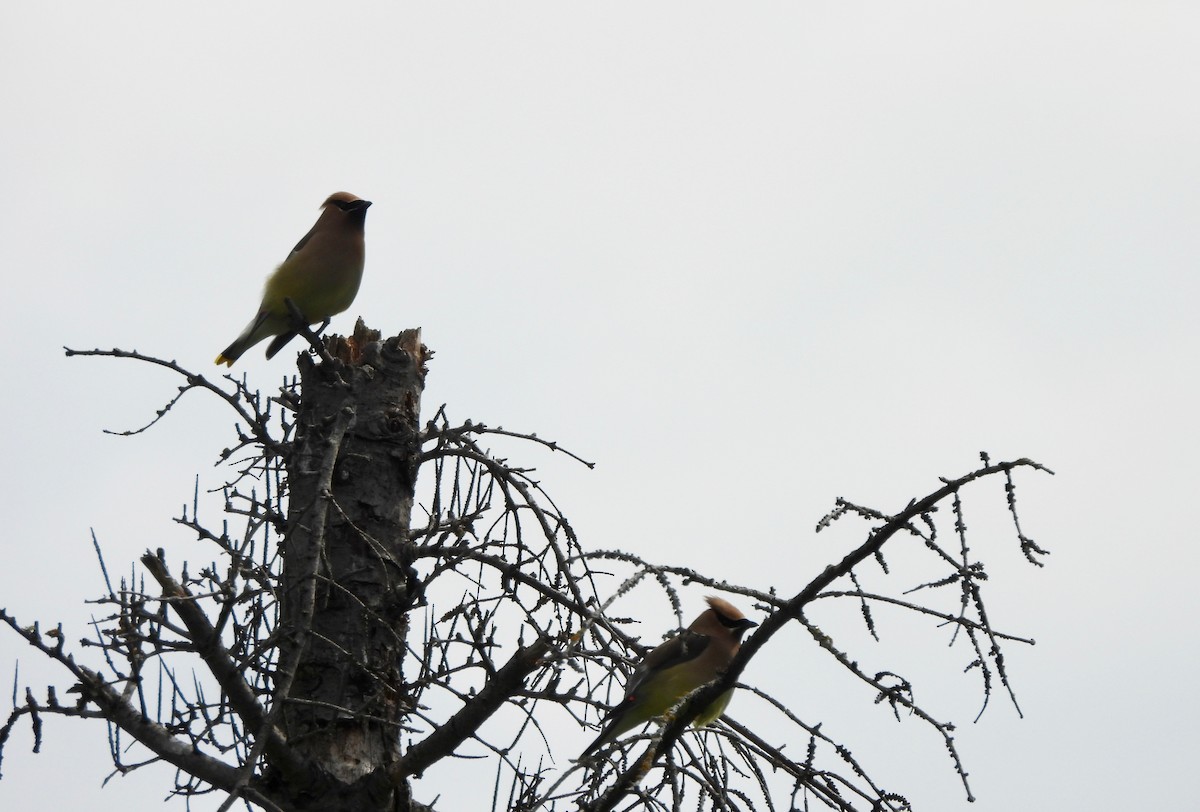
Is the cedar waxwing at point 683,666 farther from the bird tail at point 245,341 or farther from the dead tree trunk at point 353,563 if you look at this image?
the bird tail at point 245,341

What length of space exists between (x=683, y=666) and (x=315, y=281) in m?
2.91

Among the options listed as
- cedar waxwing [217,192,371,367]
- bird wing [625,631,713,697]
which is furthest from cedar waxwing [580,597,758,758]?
cedar waxwing [217,192,371,367]

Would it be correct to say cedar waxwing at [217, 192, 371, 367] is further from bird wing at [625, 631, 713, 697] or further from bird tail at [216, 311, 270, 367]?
bird wing at [625, 631, 713, 697]

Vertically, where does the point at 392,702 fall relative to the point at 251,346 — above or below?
below

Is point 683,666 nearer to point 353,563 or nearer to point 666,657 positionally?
point 666,657

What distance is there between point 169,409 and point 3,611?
1.38 m

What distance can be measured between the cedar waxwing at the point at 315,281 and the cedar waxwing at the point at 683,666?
257 cm

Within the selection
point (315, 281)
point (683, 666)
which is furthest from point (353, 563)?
point (315, 281)

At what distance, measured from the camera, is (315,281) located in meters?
6.61

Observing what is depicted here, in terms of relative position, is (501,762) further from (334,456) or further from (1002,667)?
(1002,667)

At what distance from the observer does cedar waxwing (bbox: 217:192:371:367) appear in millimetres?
6617

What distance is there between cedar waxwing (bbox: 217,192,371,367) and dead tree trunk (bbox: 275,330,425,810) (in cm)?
158

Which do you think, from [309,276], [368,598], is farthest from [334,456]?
[309,276]

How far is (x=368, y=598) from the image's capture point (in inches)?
176
